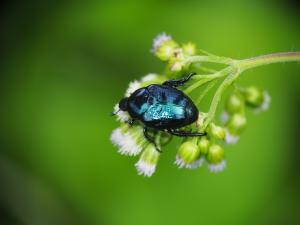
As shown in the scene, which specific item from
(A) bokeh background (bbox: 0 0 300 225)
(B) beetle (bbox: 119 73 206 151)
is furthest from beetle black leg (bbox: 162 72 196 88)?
(A) bokeh background (bbox: 0 0 300 225)

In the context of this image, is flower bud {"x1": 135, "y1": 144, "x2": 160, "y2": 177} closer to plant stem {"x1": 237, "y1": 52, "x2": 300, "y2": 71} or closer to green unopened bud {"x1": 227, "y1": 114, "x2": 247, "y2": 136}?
green unopened bud {"x1": 227, "y1": 114, "x2": 247, "y2": 136}

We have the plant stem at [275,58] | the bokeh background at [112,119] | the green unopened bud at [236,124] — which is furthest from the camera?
the bokeh background at [112,119]

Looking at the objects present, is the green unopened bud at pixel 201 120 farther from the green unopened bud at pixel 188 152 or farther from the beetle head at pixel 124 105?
the beetle head at pixel 124 105

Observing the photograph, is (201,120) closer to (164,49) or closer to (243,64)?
(243,64)

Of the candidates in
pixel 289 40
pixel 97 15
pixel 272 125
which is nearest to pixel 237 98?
pixel 272 125

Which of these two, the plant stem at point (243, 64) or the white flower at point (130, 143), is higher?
the plant stem at point (243, 64)

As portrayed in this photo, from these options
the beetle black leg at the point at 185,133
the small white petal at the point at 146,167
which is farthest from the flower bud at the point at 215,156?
the small white petal at the point at 146,167

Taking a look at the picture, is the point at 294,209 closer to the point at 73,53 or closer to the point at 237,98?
the point at 237,98
